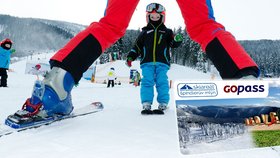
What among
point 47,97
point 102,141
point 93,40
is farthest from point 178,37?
point 102,141

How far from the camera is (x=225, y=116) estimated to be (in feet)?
3.86

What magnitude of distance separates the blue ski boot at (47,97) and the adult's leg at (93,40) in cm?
5

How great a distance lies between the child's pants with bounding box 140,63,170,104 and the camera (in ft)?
10.8

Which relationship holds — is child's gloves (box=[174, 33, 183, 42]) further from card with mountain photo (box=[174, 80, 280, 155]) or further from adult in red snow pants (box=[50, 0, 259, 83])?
card with mountain photo (box=[174, 80, 280, 155])

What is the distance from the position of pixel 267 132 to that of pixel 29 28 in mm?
134777

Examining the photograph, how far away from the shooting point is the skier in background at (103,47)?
163 cm

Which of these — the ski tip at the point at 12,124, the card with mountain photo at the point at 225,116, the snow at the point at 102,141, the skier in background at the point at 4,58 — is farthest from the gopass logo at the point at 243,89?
the skier in background at the point at 4,58

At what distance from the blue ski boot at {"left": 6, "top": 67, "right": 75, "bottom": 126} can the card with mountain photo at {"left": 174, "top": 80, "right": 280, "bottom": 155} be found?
842 millimetres

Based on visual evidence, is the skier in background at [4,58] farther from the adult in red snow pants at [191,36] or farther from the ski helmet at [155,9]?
the adult in red snow pants at [191,36]

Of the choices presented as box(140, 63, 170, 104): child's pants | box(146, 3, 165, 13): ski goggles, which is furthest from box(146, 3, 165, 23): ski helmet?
box(140, 63, 170, 104): child's pants

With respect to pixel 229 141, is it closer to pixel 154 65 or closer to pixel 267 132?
pixel 267 132

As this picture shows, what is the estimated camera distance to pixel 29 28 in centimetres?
12731

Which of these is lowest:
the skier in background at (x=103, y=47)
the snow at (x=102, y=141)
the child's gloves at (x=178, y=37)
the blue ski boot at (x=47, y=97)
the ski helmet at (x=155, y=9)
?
the snow at (x=102, y=141)

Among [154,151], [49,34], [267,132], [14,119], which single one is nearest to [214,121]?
[267,132]
